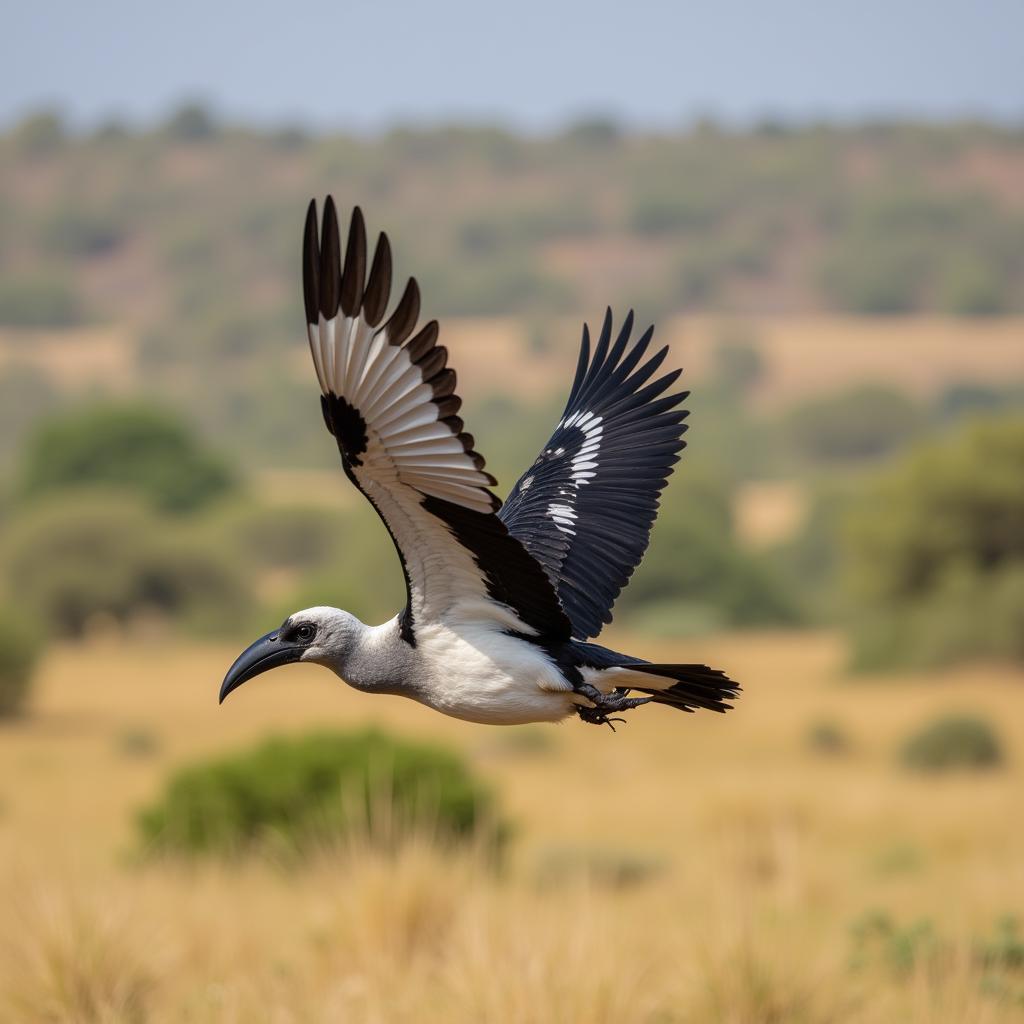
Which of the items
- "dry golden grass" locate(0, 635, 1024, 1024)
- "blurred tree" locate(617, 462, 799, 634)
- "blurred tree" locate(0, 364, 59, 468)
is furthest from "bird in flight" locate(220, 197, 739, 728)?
"blurred tree" locate(0, 364, 59, 468)

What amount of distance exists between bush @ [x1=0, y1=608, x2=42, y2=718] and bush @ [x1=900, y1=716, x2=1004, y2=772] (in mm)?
18711

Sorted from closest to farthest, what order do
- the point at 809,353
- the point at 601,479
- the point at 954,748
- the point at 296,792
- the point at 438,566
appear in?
the point at 438,566
the point at 601,479
the point at 296,792
the point at 954,748
the point at 809,353

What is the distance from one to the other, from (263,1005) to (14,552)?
4701cm

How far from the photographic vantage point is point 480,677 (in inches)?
252

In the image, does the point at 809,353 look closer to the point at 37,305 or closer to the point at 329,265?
the point at 37,305

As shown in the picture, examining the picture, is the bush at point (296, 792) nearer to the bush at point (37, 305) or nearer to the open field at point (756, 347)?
the open field at point (756, 347)

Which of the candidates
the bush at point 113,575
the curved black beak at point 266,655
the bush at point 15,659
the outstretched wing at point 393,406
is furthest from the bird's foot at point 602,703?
the bush at point 113,575

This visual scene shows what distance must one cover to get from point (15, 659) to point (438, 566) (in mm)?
34367

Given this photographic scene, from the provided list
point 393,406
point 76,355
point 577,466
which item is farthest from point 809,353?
point 393,406

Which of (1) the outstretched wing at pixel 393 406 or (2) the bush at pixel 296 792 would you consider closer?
(1) the outstretched wing at pixel 393 406

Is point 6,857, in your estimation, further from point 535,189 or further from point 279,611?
point 535,189

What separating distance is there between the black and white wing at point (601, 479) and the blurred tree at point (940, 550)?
38641 mm

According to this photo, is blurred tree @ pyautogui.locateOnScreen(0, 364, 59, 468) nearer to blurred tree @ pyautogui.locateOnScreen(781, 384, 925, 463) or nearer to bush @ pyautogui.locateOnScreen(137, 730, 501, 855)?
blurred tree @ pyautogui.locateOnScreen(781, 384, 925, 463)

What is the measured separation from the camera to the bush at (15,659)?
38.6 meters
